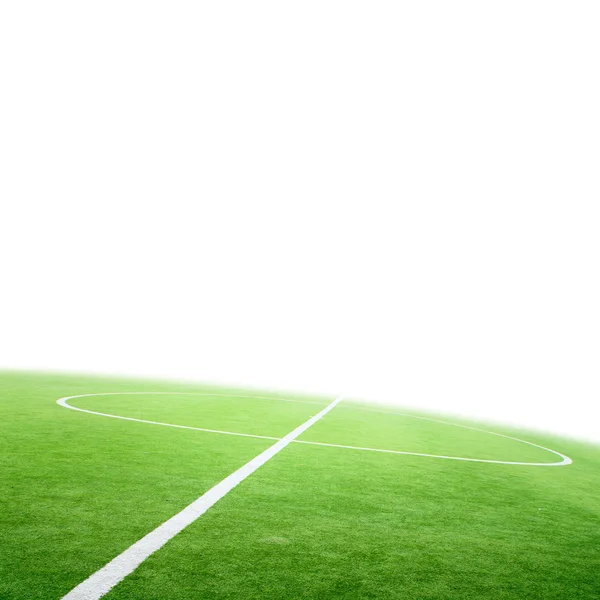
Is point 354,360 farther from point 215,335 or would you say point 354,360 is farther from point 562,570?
point 562,570

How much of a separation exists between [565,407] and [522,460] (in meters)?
21.3

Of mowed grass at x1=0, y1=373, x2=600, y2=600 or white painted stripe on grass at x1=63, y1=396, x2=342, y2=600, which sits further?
mowed grass at x1=0, y1=373, x2=600, y2=600

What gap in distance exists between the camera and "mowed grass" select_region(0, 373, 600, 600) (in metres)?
2.88

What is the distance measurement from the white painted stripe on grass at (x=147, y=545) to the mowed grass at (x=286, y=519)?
0.06 meters

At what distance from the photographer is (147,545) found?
3.17 meters

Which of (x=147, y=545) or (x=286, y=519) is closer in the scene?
(x=147, y=545)

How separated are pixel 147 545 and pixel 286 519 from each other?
3.53 ft

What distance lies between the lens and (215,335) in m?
53.1

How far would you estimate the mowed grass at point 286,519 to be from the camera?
2.88 meters

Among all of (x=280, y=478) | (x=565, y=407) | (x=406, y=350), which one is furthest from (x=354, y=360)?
(x=280, y=478)

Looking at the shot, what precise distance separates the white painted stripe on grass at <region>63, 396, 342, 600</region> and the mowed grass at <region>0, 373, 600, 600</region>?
0.21 feet

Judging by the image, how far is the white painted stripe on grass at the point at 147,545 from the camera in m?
2.55

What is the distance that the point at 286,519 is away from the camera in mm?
3949

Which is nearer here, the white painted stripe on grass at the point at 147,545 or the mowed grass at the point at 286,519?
the white painted stripe on grass at the point at 147,545
